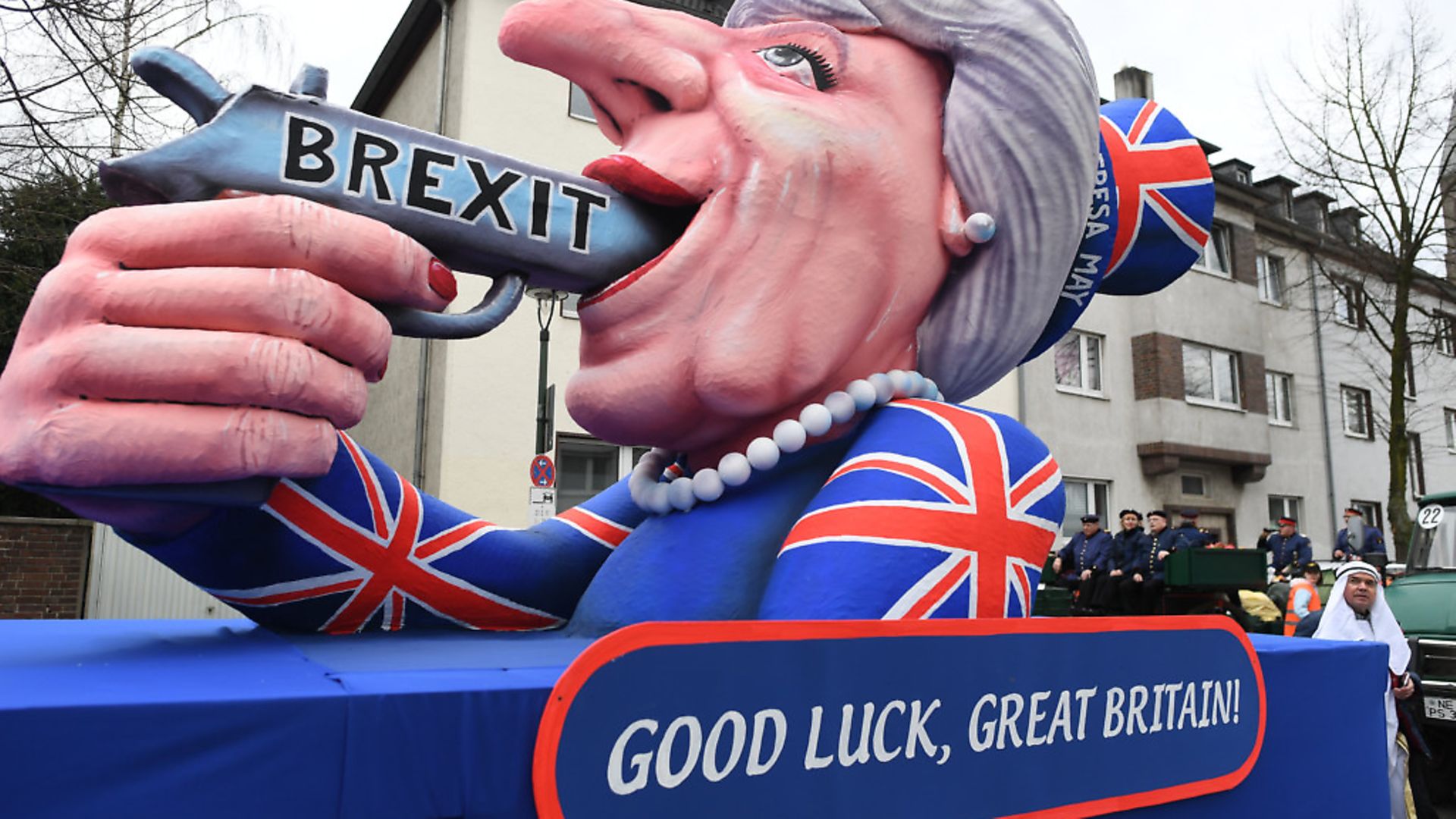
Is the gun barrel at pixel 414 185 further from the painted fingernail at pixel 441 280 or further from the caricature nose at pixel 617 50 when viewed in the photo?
the caricature nose at pixel 617 50

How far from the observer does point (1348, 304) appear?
52.1 feet

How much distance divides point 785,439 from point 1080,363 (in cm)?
1426

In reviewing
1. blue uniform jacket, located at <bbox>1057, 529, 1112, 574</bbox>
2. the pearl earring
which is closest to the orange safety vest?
blue uniform jacket, located at <bbox>1057, 529, 1112, 574</bbox>

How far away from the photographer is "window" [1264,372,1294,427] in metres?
17.9

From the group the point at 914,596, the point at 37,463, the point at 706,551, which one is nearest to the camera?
the point at 37,463

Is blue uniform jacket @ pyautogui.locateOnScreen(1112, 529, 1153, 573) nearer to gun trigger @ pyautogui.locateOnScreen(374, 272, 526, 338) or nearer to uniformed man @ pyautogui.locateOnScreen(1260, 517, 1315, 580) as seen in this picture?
uniformed man @ pyautogui.locateOnScreen(1260, 517, 1315, 580)

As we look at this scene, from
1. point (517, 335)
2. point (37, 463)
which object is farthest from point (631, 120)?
point (517, 335)

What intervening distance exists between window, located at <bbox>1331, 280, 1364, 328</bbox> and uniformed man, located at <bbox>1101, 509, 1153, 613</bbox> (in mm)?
7019

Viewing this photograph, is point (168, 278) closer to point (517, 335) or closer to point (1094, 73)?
point (1094, 73)

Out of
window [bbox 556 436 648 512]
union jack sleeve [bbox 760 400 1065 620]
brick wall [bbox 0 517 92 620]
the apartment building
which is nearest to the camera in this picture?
union jack sleeve [bbox 760 400 1065 620]

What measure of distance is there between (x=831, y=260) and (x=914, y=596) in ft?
1.81

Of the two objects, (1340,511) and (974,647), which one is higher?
(1340,511)

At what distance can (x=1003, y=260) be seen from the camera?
1.89 metres

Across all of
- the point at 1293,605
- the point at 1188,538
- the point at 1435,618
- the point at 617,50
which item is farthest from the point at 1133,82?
the point at 617,50
